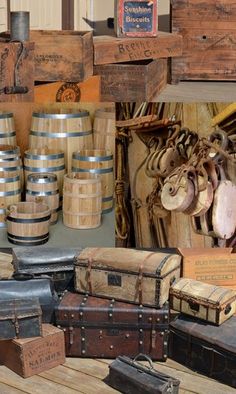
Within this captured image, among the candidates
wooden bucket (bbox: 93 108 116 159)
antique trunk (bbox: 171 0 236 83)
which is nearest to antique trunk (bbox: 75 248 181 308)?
wooden bucket (bbox: 93 108 116 159)

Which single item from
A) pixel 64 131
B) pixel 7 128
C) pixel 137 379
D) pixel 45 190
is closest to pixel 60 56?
pixel 64 131

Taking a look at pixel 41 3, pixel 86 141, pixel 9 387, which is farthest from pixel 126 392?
pixel 41 3

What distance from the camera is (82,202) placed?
19.5 ft

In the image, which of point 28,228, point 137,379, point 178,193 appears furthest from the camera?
point 28,228

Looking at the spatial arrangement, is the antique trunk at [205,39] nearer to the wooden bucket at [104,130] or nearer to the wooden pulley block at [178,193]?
the wooden bucket at [104,130]

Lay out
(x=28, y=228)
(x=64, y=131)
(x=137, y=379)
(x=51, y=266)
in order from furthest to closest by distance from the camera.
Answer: (x=64, y=131) → (x=28, y=228) → (x=51, y=266) → (x=137, y=379)

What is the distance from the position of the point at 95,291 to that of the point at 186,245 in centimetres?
107

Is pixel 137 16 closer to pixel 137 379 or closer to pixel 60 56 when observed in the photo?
pixel 60 56

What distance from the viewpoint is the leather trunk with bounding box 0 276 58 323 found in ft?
13.7

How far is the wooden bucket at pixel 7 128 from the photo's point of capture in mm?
6535

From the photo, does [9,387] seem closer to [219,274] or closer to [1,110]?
[219,274]

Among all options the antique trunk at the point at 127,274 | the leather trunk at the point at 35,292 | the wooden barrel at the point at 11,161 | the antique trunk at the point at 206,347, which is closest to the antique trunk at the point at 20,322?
the leather trunk at the point at 35,292

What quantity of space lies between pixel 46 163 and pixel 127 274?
235cm

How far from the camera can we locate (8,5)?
939cm
